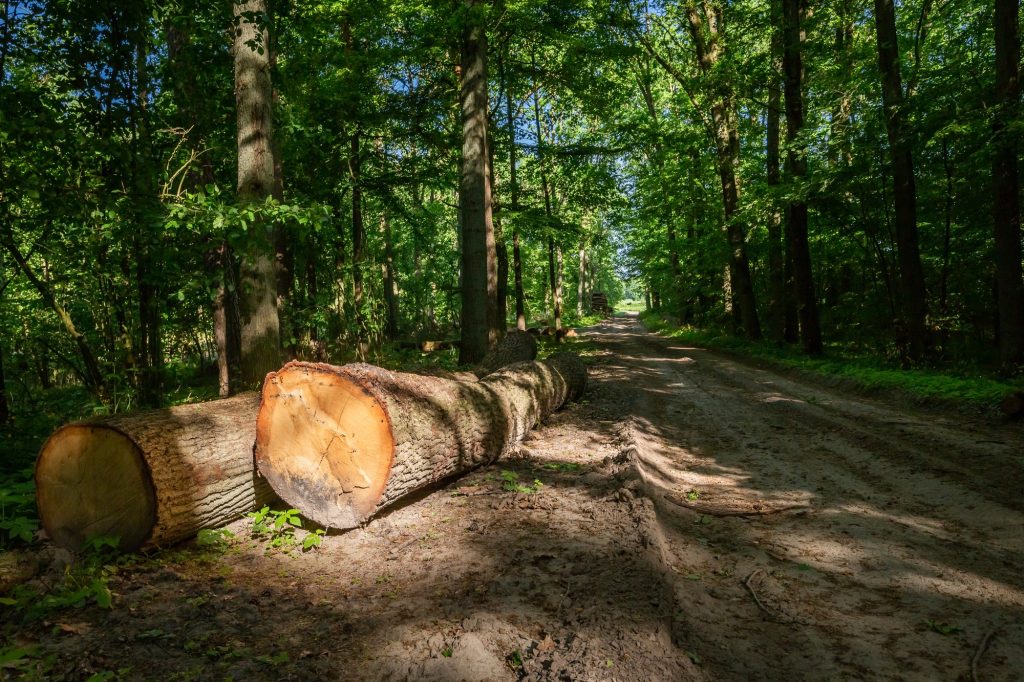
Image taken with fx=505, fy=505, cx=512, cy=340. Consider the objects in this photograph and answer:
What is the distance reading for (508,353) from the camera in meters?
9.84

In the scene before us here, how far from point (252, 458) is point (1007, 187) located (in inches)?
461

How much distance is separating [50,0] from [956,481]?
9948 mm

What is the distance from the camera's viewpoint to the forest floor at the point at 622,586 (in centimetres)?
241

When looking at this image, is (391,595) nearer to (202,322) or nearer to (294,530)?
(294,530)

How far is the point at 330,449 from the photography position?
12.6ft

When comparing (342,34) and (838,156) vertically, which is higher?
(342,34)

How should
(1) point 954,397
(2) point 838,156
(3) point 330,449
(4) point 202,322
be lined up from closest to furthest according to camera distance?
1. (3) point 330,449
2. (1) point 954,397
3. (2) point 838,156
4. (4) point 202,322

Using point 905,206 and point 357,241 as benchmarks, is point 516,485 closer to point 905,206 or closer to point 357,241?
point 905,206

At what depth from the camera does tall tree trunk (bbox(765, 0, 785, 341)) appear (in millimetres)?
14070

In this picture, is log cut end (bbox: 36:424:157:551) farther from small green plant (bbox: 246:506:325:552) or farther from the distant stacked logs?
the distant stacked logs

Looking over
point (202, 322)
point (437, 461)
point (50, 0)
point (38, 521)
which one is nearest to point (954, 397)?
point (437, 461)

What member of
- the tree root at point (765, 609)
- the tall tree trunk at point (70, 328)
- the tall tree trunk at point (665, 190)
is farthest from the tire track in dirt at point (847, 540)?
the tall tree trunk at point (665, 190)

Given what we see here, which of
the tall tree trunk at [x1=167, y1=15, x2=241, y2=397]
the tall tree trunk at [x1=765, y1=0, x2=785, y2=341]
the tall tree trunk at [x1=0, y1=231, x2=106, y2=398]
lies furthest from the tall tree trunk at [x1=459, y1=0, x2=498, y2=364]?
the tall tree trunk at [x1=765, y1=0, x2=785, y2=341]

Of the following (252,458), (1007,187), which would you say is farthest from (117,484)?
(1007,187)
